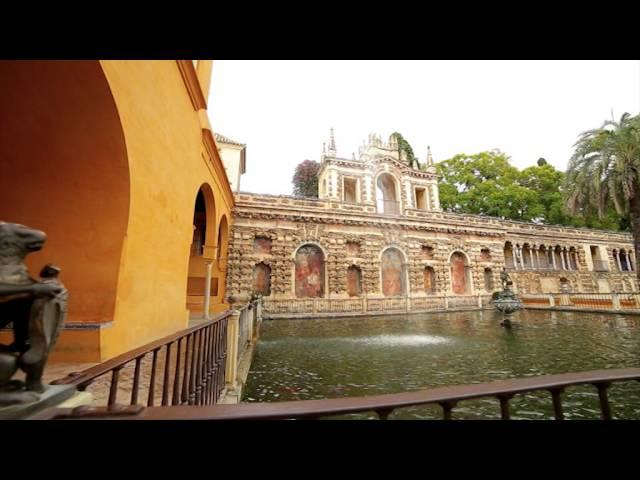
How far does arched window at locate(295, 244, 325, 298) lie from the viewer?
16.6 m

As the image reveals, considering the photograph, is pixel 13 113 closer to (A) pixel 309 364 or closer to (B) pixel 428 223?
(A) pixel 309 364

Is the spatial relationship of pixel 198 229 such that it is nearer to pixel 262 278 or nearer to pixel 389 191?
pixel 262 278

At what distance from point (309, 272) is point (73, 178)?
14205 mm

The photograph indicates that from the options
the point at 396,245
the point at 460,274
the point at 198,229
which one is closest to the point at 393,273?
the point at 396,245

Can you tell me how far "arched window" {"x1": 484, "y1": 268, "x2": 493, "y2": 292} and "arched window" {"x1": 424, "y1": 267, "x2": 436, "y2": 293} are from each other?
466 cm

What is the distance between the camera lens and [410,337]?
9039mm

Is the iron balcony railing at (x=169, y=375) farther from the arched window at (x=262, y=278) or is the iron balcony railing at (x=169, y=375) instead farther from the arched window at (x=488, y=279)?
the arched window at (x=488, y=279)

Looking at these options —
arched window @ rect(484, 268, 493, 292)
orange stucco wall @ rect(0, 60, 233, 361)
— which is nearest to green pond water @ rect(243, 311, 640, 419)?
orange stucco wall @ rect(0, 60, 233, 361)

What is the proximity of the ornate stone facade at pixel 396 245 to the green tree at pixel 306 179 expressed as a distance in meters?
8.94

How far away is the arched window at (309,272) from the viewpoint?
16641 mm

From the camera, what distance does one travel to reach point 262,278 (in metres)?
16.0
